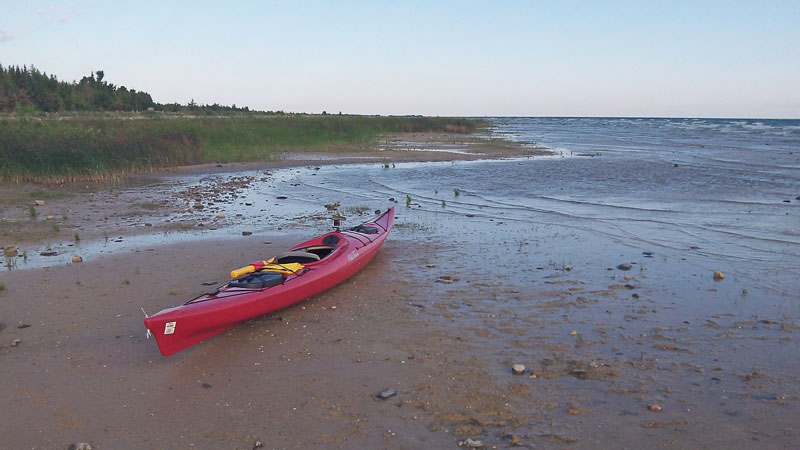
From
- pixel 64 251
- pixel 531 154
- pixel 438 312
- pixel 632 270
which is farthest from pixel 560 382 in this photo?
pixel 531 154

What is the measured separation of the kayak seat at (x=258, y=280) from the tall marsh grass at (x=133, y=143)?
14628mm

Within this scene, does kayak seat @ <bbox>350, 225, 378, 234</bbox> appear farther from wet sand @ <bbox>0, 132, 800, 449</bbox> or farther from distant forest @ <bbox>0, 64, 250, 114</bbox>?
distant forest @ <bbox>0, 64, 250, 114</bbox>

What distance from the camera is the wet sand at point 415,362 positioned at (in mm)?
5066

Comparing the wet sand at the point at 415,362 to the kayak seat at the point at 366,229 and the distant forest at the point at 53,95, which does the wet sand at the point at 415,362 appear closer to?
the kayak seat at the point at 366,229

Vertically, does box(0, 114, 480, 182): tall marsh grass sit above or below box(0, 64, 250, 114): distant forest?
below

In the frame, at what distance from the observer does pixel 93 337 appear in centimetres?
700

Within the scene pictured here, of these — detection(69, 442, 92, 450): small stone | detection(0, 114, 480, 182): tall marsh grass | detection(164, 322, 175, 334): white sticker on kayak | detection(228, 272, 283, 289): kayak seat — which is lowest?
detection(69, 442, 92, 450): small stone

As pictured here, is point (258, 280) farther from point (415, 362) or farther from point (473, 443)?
point (473, 443)

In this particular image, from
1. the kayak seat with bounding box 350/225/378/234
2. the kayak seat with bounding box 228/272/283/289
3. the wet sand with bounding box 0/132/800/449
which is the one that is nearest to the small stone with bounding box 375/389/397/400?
the wet sand with bounding box 0/132/800/449

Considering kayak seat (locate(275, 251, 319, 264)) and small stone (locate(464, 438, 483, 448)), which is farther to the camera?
kayak seat (locate(275, 251, 319, 264))

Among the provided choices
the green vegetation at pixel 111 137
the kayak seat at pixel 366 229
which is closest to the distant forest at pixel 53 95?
the green vegetation at pixel 111 137

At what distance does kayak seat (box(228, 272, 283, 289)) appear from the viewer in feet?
24.7

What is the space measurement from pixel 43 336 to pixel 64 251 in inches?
170

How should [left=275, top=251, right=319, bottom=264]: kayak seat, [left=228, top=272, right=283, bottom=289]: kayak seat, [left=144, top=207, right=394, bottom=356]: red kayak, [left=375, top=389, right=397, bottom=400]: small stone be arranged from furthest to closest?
[left=275, top=251, right=319, bottom=264]: kayak seat
[left=228, top=272, right=283, bottom=289]: kayak seat
[left=144, top=207, right=394, bottom=356]: red kayak
[left=375, top=389, right=397, bottom=400]: small stone
